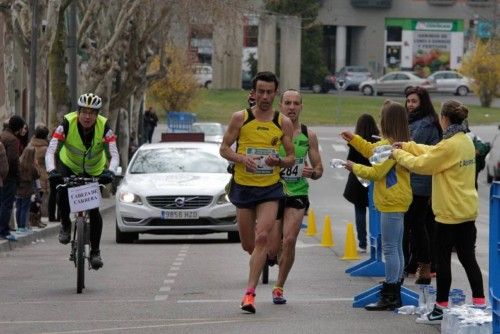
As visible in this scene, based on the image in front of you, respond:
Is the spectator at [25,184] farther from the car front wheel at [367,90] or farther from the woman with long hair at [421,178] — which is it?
the car front wheel at [367,90]

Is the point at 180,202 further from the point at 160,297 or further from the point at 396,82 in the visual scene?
the point at 396,82

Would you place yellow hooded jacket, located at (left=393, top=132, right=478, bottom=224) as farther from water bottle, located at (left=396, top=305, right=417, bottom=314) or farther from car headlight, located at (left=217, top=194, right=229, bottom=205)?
car headlight, located at (left=217, top=194, right=229, bottom=205)

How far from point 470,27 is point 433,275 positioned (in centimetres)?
9206

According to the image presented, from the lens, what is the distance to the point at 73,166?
15.3 metres

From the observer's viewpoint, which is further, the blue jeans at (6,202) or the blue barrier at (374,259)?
the blue jeans at (6,202)

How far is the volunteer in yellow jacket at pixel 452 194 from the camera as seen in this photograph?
38.7ft

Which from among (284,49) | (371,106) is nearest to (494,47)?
(371,106)

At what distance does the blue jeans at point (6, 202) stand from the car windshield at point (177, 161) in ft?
7.08

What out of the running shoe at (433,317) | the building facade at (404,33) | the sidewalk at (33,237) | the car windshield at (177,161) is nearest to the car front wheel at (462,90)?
the building facade at (404,33)

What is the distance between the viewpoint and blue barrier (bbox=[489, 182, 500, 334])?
34.9 feet

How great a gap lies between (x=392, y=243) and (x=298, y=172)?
1.24 m

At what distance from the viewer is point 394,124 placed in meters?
13.2

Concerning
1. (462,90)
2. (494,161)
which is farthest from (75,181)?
(462,90)

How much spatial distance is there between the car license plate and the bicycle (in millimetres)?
7063
